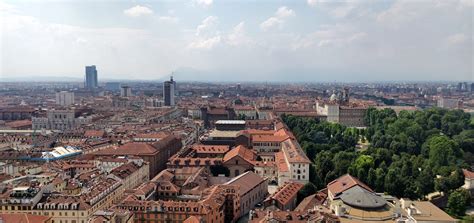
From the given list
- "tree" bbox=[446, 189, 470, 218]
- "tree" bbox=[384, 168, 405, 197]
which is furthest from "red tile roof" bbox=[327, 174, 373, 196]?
"tree" bbox=[446, 189, 470, 218]

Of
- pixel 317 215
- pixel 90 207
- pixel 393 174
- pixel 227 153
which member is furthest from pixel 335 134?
pixel 90 207

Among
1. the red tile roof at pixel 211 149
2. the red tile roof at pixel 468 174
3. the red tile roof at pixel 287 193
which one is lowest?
the red tile roof at pixel 287 193

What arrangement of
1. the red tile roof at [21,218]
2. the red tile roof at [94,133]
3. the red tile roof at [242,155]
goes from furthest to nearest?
1. the red tile roof at [94,133]
2. the red tile roof at [242,155]
3. the red tile roof at [21,218]

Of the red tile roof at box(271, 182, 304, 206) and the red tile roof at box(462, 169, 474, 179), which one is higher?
the red tile roof at box(462, 169, 474, 179)

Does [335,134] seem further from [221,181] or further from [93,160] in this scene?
[93,160]

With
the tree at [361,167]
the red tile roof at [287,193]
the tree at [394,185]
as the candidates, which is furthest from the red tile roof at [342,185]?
the tree at [361,167]

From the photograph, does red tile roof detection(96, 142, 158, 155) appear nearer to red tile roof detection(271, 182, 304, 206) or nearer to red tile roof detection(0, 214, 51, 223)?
red tile roof detection(271, 182, 304, 206)

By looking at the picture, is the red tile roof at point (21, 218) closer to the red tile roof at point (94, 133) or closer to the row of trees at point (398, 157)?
the row of trees at point (398, 157)

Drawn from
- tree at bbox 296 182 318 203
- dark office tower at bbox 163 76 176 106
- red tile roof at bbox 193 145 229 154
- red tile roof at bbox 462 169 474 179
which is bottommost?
tree at bbox 296 182 318 203
